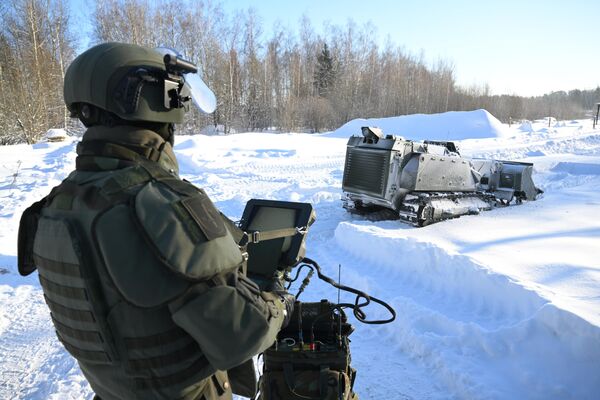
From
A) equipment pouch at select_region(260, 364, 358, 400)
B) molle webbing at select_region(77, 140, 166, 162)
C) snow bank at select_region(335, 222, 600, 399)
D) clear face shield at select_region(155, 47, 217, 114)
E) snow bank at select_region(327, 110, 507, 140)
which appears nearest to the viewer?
molle webbing at select_region(77, 140, 166, 162)

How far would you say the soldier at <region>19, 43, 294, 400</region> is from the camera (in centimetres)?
138

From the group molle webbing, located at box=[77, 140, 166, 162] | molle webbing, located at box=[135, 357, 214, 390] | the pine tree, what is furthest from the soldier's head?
the pine tree

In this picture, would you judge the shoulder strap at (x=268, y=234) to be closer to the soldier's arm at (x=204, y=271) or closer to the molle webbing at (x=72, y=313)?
the soldier's arm at (x=204, y=271)

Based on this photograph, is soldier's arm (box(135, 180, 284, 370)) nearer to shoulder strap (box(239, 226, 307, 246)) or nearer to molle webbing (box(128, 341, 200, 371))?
molle webbing (box(128, 341, 200, 371))

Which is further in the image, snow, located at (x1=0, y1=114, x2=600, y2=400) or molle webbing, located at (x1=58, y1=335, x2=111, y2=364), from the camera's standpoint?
snow, located at (x1=0, y1=114, x2=600, y2=400)

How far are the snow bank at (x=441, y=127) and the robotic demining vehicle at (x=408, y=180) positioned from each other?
18452mm

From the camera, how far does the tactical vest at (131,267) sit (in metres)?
1.37

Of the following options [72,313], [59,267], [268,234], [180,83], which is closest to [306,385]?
[268,234]

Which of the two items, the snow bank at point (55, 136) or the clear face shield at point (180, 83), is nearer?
the clear face shield at point (180, 83)

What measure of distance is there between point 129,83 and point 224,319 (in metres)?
0.94

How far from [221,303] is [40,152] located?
18602 mm

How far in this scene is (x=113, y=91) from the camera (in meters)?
1.62

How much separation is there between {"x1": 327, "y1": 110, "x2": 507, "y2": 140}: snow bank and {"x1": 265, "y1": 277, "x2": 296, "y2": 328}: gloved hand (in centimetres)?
2732

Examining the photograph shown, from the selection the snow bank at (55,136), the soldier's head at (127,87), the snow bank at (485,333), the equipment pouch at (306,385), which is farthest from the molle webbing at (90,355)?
the snow bank at (55,136)
